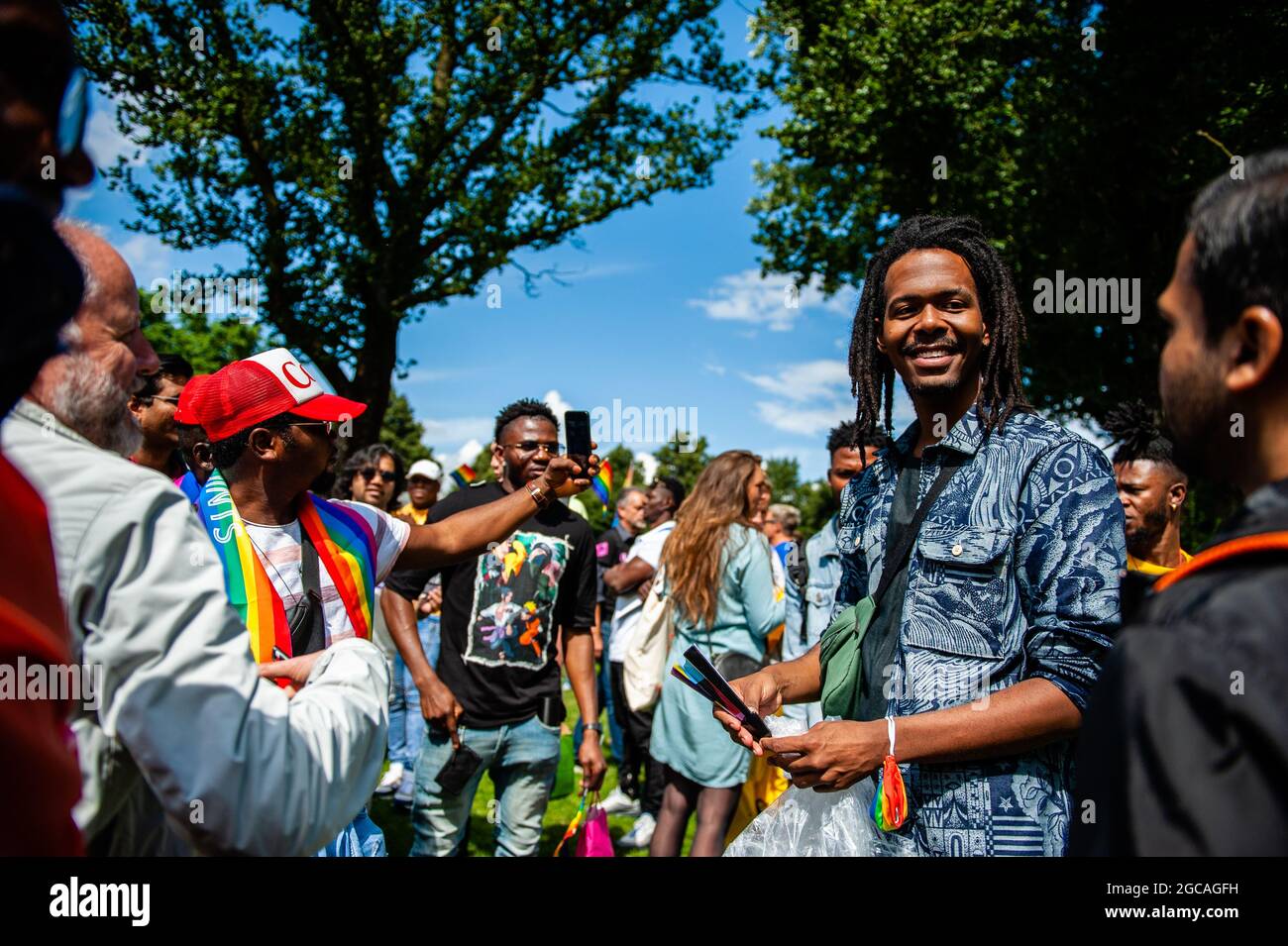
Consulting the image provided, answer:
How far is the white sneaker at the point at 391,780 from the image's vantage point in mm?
7219

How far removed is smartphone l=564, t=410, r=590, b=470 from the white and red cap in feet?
3.78

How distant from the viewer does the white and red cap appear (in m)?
2.63

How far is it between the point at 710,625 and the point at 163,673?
13.0 feet

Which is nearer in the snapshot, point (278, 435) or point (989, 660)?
point (989, 660)

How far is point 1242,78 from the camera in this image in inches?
415

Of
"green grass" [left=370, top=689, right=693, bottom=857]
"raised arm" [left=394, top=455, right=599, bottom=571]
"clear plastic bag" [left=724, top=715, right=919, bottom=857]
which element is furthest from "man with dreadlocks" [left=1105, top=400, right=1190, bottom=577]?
"green grass" [left=370, top=689, right=693, bottom=857]

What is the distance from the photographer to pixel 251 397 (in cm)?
264

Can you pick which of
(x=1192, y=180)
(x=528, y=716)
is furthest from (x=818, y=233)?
(x=528, y=716)

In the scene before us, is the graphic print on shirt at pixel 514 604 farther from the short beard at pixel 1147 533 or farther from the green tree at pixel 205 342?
the green tree at pixel 205 342

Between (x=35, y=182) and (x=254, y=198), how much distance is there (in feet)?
45.8

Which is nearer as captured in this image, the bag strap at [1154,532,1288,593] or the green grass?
the bag strap at [1154,532,1288,593]

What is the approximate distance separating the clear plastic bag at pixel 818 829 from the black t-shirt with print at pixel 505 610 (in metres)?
2.13

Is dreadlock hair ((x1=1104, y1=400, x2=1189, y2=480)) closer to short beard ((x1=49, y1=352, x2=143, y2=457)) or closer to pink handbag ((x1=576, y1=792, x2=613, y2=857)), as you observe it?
pink handbag ((x1=576, y1=792, x2=613, y2=857))
